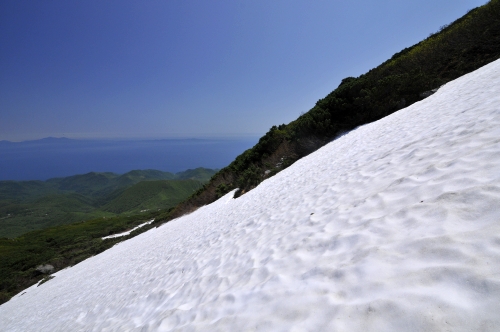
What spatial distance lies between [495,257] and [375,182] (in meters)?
2.61

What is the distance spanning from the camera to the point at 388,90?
1571 cm

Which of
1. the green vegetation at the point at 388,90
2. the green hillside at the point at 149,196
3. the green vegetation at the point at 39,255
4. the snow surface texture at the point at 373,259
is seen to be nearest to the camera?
the snow surface texture at the point at 373,259

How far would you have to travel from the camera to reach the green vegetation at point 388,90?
14.6 meters

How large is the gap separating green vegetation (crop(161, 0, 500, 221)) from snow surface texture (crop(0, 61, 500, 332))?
10183mm

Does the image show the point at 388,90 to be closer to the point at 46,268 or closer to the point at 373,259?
the point at 373,259

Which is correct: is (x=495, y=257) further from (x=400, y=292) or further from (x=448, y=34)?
(x=448, y=34)

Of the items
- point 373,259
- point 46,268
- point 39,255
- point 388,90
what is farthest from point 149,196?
point 373,259

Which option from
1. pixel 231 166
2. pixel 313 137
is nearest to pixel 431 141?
pixel 313 137

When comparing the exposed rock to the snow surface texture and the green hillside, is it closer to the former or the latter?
the snow surface texture

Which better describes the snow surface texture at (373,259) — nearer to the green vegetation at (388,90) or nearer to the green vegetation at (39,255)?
the green vegetation at (388,90)

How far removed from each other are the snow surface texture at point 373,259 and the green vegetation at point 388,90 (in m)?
10.2

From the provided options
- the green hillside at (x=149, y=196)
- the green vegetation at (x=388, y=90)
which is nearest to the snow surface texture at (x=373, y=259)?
the green vegetation at (x=388, y=90)

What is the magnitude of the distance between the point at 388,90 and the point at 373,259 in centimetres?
1725

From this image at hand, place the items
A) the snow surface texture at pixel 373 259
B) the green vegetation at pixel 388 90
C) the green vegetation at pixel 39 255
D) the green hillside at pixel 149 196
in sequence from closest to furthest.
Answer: the snow surface texture at pixel 373 259
the green vegetation at pixel 388 90
the green vegetation at pixel 39 255
the green hillside at pixel 149 196
